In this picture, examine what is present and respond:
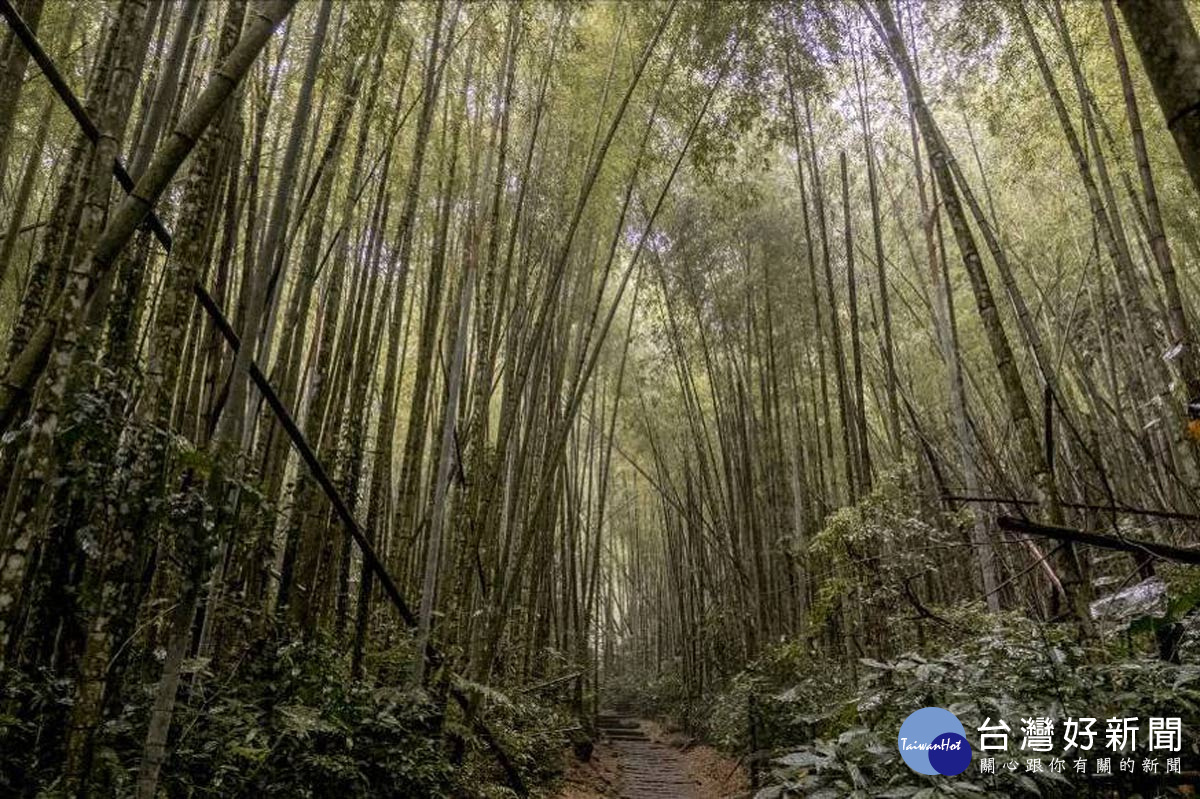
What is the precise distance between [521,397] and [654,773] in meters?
3.90

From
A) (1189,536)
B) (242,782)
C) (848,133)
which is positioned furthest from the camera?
(848,133)

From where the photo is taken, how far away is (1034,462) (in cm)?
231

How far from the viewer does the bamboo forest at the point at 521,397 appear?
1.53 m

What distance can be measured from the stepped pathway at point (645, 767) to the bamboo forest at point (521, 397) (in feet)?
0.30

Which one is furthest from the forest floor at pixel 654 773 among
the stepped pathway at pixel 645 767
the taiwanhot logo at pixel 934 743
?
the taiwanhot logo at pixel 934 743

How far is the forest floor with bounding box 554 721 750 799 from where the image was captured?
4.88 meters

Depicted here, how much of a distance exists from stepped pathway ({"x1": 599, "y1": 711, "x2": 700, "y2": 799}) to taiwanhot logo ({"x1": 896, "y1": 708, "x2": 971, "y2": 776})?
3.39 metres

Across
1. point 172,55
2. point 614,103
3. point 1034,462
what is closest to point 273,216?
point 172,55

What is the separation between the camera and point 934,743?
1943 millimetres

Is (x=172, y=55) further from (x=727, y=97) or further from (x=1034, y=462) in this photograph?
(x=727, y=97)

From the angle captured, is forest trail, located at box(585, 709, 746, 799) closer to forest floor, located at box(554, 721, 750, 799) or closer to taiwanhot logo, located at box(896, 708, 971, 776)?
forest floor, located at box(554, 721, 750, 799)

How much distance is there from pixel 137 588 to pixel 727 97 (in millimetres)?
4506

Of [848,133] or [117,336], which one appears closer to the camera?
[117,336]

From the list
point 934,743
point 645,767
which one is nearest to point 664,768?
Answer: point 645,767
